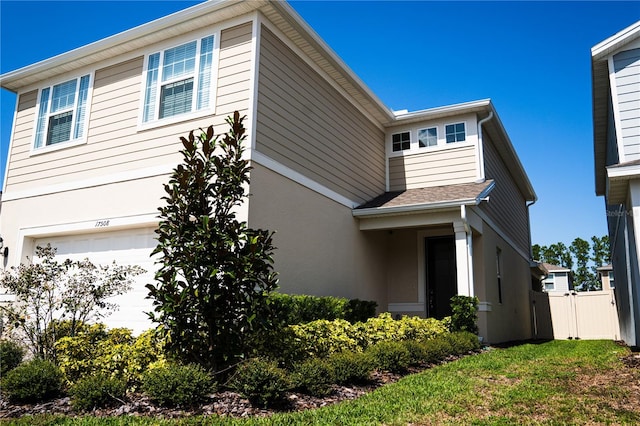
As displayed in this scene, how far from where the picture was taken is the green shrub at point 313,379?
5.18 meters

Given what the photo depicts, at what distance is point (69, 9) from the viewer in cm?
1003

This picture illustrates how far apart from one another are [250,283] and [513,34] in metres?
9.27

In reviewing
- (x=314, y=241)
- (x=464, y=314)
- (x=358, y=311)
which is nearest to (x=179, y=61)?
(x=314, y=241)

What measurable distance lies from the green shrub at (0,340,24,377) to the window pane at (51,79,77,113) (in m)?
5.75

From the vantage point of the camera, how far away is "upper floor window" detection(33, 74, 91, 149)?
34.6 ft

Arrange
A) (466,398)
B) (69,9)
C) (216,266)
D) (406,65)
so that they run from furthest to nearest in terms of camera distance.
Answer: (406,65), (69,9), (216,266), (466,398)

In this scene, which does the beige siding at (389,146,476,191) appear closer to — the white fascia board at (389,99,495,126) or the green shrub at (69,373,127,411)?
the white fascia board at (389,99,495,126)

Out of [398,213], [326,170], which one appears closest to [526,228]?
[398,213]

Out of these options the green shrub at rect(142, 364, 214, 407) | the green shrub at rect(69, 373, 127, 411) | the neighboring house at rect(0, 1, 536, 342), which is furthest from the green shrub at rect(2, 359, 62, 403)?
the neighboring house at rect(0, 1, 536, 342)

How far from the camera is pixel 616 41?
28.9ft

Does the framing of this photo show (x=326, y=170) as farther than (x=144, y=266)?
Yes

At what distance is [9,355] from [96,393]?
10.1 feet

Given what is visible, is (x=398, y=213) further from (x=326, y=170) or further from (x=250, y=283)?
(x=250, y=283)

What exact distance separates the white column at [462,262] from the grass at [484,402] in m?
3.45
